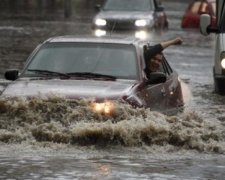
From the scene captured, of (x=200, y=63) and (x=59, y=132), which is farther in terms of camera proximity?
(x=200, y=63)

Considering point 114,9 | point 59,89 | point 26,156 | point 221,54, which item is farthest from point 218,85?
point 114,9

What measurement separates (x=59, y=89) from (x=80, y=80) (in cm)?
55

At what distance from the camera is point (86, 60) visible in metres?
12.1

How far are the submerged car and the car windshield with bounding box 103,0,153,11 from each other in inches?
774

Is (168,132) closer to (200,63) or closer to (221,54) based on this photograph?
(221,54)

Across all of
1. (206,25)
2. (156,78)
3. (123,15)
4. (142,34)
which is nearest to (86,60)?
(156,78)

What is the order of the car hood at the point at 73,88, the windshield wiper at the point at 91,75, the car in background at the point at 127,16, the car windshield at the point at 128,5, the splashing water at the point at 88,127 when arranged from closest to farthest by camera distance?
the splashing water at the point at 88,127
the car hood at the point at 73,88
the windshield wiper at the point at 91,75
the car in background at the point at 127,16
the car windshield at the point at 128,5

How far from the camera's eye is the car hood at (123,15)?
31266 millimetres

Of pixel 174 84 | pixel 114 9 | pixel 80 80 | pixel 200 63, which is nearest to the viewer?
pixel 80 80

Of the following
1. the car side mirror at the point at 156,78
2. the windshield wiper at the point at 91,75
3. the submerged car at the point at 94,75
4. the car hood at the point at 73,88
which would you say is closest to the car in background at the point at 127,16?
the submerged car at the point at 94,75

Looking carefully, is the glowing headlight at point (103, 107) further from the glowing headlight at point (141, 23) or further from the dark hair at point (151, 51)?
the glowing headlight at point (141, 23)

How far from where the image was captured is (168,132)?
11.1 meters

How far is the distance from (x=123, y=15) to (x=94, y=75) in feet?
66.0

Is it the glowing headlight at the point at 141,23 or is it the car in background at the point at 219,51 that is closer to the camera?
the car in background at the point at 219,51
